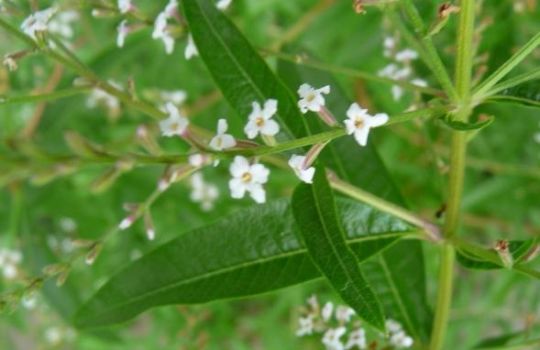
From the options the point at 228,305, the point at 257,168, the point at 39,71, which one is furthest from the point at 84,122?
the point at 257,168

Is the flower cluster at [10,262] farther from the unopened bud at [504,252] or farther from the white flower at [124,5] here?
the unopened bud at [504,252]

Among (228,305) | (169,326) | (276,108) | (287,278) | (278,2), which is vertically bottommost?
(287,278)

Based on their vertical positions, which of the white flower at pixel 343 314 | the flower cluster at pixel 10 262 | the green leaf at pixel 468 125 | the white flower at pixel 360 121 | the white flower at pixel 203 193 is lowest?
the white flower at pixel 360 121

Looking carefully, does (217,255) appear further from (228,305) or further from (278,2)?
(228,305)

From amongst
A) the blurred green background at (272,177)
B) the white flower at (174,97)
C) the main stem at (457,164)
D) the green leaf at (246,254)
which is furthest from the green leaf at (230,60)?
the white flower at (174,97)

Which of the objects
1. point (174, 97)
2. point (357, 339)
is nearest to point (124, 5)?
point (357, 339)

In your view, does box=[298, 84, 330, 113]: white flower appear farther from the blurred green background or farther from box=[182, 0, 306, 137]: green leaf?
the blurred green background

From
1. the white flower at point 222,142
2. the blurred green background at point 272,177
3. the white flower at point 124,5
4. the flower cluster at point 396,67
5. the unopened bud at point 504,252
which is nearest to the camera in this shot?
the white flower at point 222,142
